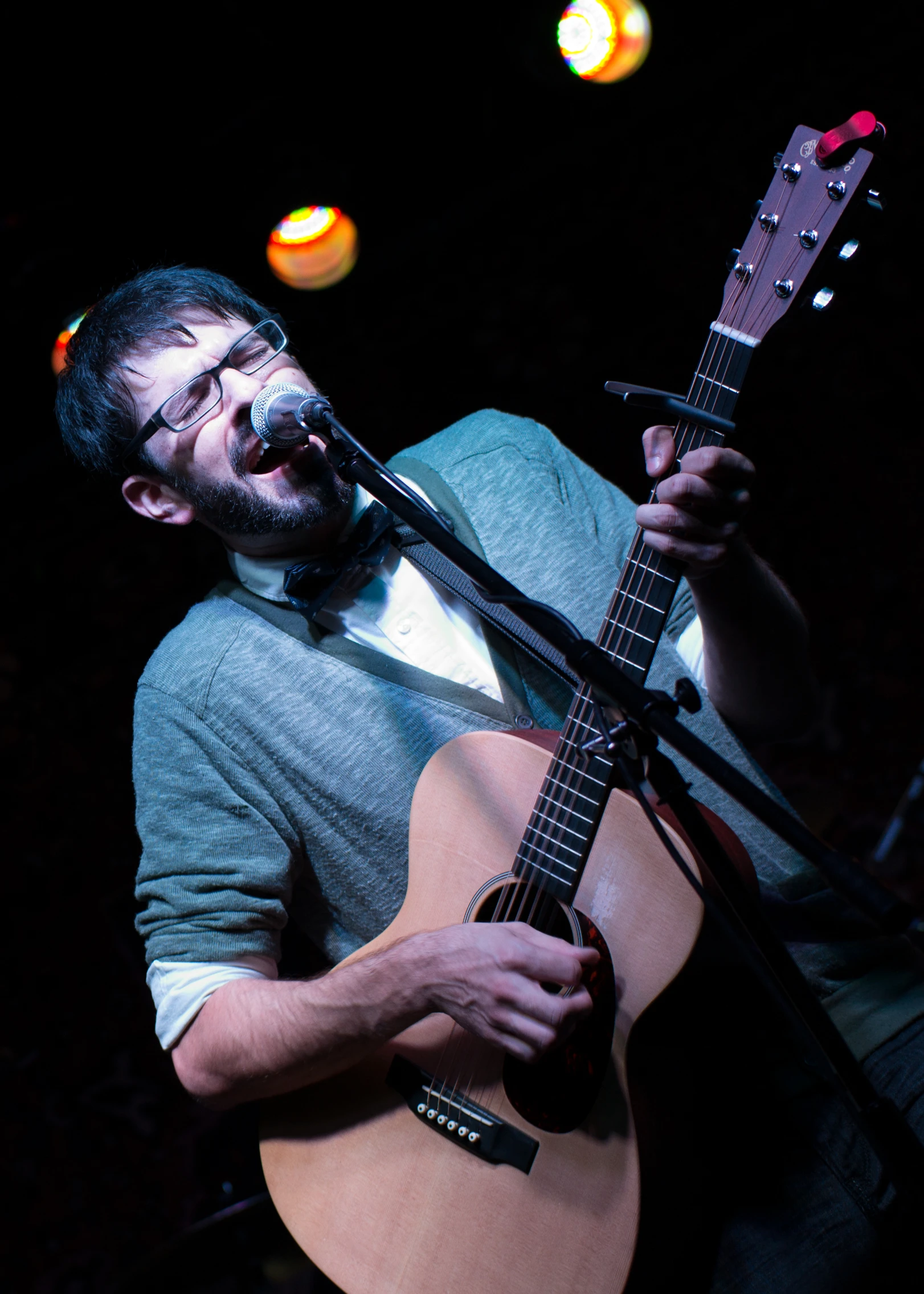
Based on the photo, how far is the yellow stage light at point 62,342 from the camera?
2.31 metres

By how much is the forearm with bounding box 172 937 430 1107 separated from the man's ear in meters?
0.96

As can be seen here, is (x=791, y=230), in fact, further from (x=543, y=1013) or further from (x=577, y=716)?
(x=543, y=1013)

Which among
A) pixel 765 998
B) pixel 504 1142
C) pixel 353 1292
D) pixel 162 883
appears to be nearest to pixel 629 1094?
pixel 504 1142

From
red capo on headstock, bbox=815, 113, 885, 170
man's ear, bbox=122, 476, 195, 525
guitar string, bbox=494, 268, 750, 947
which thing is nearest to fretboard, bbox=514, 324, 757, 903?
guitar string, bbox=494, 268, 750, 947

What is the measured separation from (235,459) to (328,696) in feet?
1.59

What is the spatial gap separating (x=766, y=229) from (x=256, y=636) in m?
1.11

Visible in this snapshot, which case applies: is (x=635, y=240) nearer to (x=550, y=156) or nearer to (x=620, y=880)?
(x=550, y=156)

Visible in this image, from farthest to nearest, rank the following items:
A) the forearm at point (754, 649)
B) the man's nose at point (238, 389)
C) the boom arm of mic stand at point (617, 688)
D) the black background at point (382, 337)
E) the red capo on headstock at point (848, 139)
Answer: the black background at point (382, 337)
the man's nose at point (238, 389)
the forearm at point (754, 649)
the red capo on headstock at point (848, 139)
the boom arm of mic stand at point (617, 688)

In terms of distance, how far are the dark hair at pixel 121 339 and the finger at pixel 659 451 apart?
1.01 m

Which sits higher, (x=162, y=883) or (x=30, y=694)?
(x=162, y=883)

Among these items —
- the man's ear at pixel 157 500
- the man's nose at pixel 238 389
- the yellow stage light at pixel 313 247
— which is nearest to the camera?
the man's nose at pixel 238 389

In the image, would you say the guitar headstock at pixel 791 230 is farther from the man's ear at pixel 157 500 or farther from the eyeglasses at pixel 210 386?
the man's ear at pixel 157 500

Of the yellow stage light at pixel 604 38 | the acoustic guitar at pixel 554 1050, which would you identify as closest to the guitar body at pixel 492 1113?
the acoustic guitar at pixel 554 1050

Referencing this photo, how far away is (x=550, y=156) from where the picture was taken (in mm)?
3025
